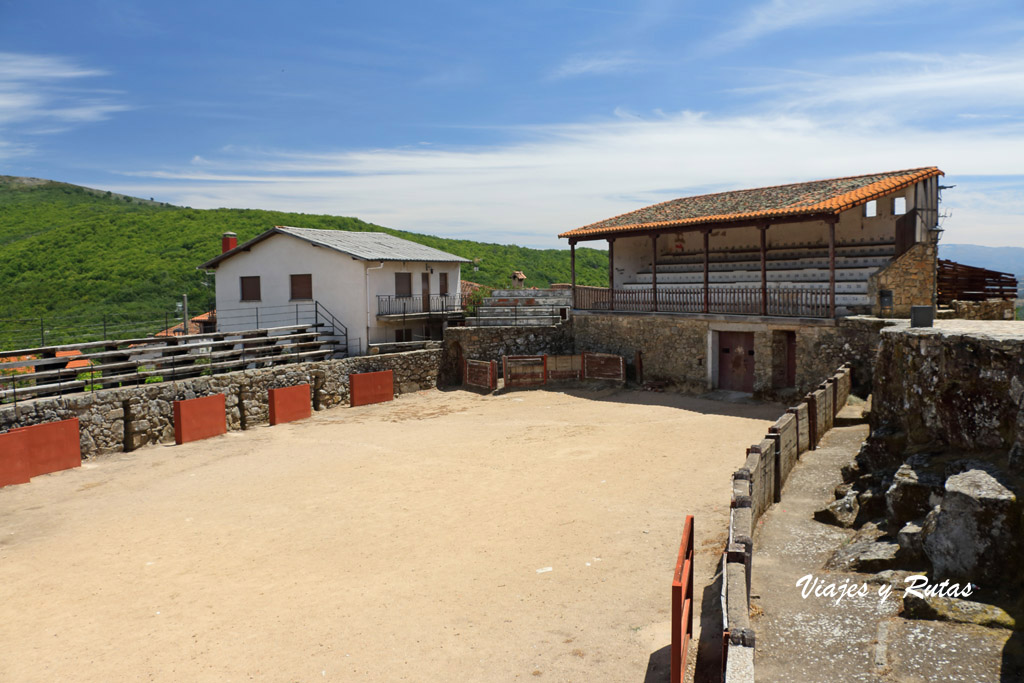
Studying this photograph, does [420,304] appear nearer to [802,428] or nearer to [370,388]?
[370,388]

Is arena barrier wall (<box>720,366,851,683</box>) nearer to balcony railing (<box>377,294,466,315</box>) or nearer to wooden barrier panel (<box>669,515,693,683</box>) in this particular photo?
wooden barrier panel (<box>669,515,693,683</box>)

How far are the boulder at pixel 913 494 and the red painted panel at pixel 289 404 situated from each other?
19.5 metres

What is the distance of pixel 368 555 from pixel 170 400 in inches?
503

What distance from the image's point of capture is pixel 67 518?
14.5m

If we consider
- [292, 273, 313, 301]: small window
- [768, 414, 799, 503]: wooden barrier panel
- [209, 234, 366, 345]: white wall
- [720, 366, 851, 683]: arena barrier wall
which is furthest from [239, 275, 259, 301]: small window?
[768, 414, 799, 503]: wooden barrier panel

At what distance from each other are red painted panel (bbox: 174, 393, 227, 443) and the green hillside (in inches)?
916

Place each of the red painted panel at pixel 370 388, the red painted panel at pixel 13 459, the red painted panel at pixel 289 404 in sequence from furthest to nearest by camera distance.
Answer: the red painted panel at pixel 370 388 < the red painted panel at pixel 289 404 < the red painted panel at pixel 13 459

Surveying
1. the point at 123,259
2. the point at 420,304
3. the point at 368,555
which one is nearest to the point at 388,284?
the point at 420,304

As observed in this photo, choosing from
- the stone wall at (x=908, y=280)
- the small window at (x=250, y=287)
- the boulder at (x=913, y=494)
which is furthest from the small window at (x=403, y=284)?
the boulder at (x=913, y=494)

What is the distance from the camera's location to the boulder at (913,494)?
800 centimetres

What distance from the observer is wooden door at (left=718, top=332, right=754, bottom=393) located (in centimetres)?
2416

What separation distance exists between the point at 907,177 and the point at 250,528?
2171 cm

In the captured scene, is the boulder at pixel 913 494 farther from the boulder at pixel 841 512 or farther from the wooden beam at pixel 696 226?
the wooden beam at pixel 696 226

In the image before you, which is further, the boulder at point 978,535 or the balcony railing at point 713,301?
the balcony railing at point 713,301
